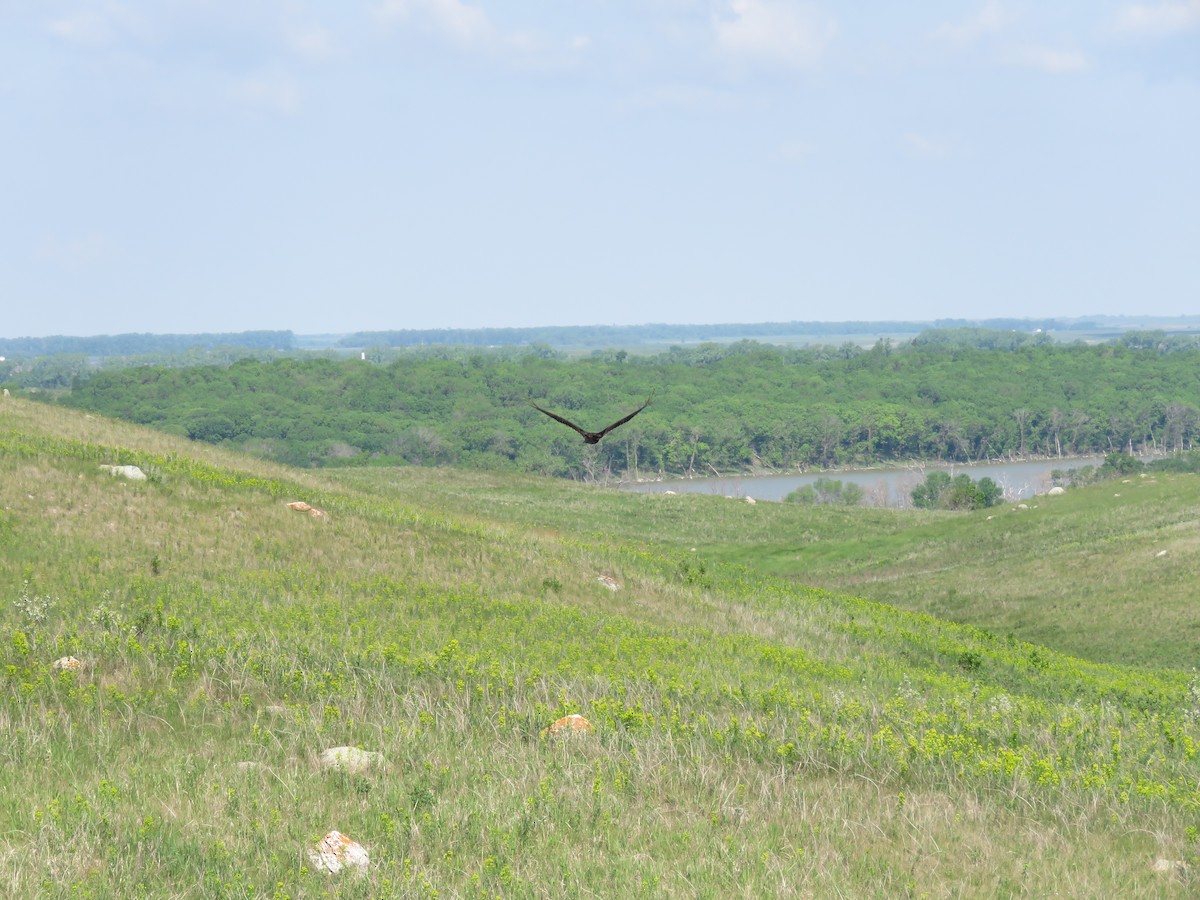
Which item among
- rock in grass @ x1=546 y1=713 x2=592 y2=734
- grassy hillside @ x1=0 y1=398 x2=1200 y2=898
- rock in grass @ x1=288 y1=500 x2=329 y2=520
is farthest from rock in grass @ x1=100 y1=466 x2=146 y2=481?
rock in grass @ x1=546 y1=713 x2=592 y2=734

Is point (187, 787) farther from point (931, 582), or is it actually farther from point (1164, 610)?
point (931, 582)

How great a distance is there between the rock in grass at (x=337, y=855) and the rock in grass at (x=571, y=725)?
3.41m

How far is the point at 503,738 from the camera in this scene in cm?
1188

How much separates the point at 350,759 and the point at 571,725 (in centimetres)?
257

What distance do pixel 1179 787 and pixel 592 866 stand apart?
6441mm

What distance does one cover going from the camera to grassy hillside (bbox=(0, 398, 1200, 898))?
27.4ft

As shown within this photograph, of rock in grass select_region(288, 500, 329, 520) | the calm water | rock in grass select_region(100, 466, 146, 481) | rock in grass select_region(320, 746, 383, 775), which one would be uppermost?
rock in grass select_region(100, 466, 146, 481)

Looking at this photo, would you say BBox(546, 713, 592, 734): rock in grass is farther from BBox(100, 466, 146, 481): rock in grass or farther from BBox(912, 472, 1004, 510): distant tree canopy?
BBox(912, 472, 1004, 510): distant tree canopy

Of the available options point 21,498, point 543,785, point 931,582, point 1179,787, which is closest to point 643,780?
point 543,785

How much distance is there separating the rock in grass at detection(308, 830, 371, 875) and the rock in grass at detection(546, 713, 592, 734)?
134 inches

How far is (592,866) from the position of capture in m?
8.34

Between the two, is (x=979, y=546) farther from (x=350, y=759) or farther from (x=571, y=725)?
(x=350, y=759)

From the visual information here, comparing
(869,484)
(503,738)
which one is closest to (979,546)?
(503,738)

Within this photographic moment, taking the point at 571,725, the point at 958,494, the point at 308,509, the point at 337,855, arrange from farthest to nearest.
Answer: the point at 958,494
the point at 308,509
the point at 571,725
the point at 337,855
